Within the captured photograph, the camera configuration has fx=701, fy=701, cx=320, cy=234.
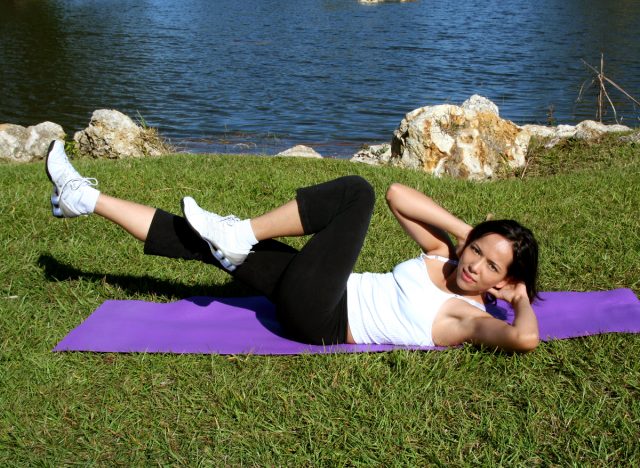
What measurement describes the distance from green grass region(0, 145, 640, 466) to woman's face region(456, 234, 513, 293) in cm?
34

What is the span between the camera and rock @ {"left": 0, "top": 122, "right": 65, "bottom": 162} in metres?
10.2

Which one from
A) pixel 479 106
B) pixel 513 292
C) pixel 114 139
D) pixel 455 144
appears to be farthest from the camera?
pixel 114 139

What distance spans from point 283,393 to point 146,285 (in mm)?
1595

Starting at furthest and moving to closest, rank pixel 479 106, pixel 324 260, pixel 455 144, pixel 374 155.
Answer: pixel 374 155 < pixel 479 106 < pixel 455 144 < pixel 324 260

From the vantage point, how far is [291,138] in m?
13.1

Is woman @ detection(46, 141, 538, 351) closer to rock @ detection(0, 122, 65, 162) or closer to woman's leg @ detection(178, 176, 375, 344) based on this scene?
woman's leg @ detection(178, 176, 375, 344)

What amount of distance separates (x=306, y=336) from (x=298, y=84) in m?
14.4

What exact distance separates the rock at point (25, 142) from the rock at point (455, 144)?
534 centimetres

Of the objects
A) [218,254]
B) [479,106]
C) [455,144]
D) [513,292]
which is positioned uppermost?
[218,254]

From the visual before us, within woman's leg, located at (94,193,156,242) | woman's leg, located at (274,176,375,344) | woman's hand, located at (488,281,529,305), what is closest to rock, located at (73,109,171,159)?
woman's leg, located at (94,193,156,242)

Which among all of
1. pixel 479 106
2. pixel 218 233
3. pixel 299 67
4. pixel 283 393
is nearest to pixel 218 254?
pixel 218 233

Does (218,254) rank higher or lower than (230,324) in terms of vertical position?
higher

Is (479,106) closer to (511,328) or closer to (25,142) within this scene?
(511,328)

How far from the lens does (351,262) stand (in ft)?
10.7
